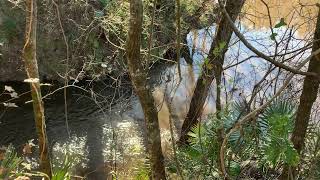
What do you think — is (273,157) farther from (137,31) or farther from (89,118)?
(89,118)

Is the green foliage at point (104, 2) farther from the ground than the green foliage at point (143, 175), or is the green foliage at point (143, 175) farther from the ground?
the green foliage at point (104, 2)

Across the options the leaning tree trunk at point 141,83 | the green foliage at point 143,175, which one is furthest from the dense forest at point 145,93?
the green foliage at point 143,175

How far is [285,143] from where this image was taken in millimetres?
3307

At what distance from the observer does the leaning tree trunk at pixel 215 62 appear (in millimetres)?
4324

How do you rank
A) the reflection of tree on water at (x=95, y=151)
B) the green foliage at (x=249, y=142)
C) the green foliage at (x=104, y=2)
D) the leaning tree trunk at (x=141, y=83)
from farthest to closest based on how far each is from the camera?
the green foliage at (x=104, y=2) → the reflection of tree on water at (x=95, y=151) → the leaning tree trunk at (x=141, y=83) → the green foliage at (x=249, y=142)

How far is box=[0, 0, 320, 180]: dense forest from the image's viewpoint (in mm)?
4480

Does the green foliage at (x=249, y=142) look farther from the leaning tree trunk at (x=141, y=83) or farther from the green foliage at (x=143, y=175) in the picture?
the green foliage at (x=143, y=175)

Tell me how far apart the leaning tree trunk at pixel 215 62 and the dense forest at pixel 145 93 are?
0.02 meters

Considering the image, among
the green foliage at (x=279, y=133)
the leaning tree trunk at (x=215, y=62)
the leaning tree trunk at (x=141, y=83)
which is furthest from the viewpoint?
the leaning tree trunk at (x=215, y=62)

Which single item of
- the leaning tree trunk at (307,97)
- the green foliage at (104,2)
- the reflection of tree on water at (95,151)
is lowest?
the reflection of tree on water at (95,151)

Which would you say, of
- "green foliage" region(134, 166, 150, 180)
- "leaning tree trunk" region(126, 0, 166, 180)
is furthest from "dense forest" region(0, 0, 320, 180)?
"green foliage" region(134, 166, 150, 180)

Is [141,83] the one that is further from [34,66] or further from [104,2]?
[104,2]

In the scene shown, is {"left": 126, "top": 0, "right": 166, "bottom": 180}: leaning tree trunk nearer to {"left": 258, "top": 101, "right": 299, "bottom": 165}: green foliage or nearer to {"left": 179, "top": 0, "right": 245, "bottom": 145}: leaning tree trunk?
{"left": 179, "top": 0, "right": 245, "bottom": 145}: leaning tree trunk

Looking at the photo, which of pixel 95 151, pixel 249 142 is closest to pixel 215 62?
pixel 249 142
